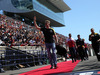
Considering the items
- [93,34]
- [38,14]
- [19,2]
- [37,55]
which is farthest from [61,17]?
[93,34]

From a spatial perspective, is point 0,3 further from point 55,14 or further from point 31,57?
point 31,57

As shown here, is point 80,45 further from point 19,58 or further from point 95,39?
point 19,58

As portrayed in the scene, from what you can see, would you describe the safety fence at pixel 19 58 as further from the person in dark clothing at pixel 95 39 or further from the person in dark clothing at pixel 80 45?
the person in dark clothing at pixel 95 39

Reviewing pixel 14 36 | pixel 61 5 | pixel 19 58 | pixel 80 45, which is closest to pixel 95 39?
pixel 80 45

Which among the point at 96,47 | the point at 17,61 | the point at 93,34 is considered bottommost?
the point at 17,61

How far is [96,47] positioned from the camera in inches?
234

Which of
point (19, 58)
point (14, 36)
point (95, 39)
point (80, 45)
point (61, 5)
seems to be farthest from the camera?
point (61, 5)

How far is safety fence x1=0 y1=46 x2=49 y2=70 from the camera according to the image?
7.37m

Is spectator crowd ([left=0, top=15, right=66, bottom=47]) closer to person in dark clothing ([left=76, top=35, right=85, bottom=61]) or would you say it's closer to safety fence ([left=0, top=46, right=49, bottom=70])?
safety fence ([left=0, top=46, right=49, bottom=70])

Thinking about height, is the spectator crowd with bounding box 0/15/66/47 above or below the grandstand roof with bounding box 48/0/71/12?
below

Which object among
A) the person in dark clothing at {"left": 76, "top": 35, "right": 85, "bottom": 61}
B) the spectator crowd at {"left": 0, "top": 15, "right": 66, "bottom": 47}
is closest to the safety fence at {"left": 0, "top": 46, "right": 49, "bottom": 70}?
the spectator crowd at {"left": 0, "top": 15, "right": 66, "bottom": 47}

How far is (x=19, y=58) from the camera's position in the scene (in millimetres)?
8320

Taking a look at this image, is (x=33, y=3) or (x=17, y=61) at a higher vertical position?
(x=33, y=3)

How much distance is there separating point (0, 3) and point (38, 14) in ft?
40.1
